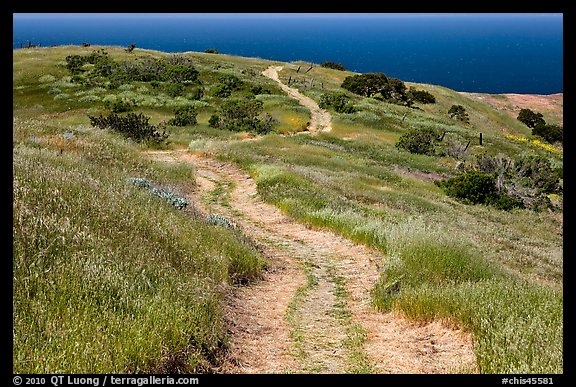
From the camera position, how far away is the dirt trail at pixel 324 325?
5.91m

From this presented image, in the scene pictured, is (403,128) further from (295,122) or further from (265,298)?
(265,298)

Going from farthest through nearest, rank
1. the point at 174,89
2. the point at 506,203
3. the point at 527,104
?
the point at 527,104 → the point at 174,89 → the point at 506,203

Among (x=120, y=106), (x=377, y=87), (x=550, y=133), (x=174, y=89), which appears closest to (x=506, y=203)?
(x=120, y=106)

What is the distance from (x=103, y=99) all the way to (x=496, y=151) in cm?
Result: 4520

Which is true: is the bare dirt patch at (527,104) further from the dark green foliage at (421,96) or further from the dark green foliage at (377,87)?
the dark green foliage at (377,87)

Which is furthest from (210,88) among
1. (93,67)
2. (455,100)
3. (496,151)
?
(455,100)

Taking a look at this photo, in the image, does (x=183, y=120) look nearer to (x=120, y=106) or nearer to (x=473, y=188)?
(x=120, y=106)

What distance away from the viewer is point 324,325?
7398 mm

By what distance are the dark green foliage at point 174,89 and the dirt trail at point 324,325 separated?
50222mm

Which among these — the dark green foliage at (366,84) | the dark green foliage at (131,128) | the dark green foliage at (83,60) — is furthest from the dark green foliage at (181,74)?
the dark green foliage at (131,128)

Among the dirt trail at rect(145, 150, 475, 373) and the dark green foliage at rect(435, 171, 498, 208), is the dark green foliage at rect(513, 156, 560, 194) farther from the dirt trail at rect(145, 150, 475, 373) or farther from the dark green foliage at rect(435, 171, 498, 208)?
the dirt trail at rect(145, 150, 475, 373)

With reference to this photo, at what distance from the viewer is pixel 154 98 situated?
55906 millimetres

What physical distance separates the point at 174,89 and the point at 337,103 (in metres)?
21.4
